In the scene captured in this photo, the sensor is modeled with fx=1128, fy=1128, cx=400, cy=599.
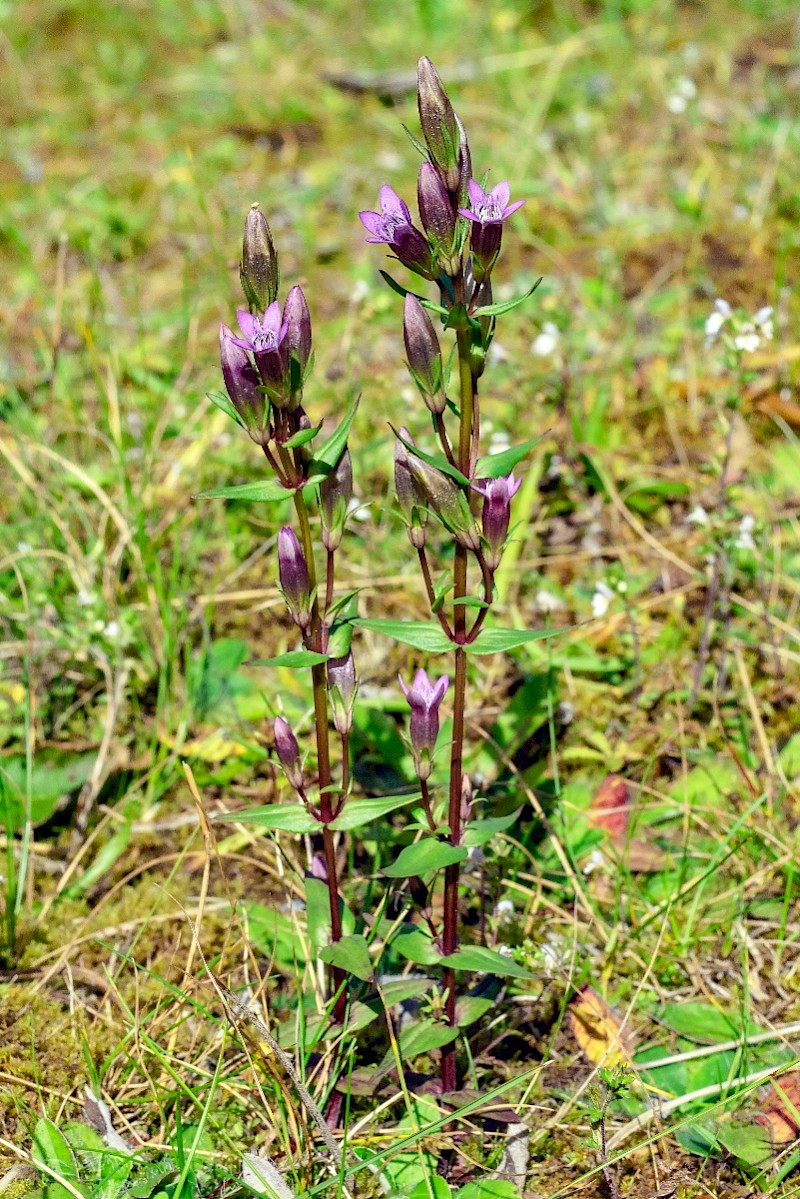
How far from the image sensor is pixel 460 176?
1745mm

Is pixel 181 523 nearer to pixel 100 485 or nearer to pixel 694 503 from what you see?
pixel 100 485

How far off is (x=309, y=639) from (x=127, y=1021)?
36.0 inches

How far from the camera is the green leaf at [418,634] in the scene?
1885 millimetres

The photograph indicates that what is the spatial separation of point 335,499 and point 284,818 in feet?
1.88

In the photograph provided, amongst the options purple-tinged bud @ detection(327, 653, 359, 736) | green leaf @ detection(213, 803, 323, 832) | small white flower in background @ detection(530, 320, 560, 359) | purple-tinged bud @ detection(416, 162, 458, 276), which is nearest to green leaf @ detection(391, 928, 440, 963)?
green leaf @ detection(213, 803, 323, 832)

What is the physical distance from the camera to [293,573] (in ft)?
6.13

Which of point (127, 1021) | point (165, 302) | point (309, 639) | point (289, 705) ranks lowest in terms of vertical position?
point (127, 1021)

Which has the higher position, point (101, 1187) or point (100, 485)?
point (100, 485)

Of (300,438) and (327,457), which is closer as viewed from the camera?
(300,438)

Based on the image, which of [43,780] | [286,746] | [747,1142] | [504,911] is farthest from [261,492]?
[747,1142]

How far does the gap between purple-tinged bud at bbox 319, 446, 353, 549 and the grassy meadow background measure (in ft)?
0.25

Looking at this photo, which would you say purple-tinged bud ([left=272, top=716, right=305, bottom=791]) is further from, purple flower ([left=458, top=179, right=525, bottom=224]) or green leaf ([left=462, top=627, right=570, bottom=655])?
purple flower ([left=458, top=179, right=525, bottom=224])

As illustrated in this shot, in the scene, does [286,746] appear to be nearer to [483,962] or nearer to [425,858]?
[425,858]

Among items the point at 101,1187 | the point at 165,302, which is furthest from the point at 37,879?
the point at 165,302
